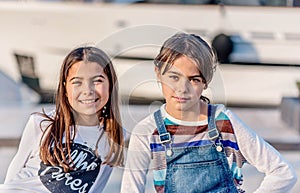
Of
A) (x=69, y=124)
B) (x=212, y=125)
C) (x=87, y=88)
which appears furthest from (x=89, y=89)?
(x=212, y=125)

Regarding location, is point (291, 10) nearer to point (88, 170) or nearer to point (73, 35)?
point (73, 35)

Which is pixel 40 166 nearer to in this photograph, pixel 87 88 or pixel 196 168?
pixel 87 88

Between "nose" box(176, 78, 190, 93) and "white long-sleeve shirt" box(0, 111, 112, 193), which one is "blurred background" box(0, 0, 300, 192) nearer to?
"white long-sleeve shirt" box(0, 111, 112, 193)

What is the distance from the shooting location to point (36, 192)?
5.88ft

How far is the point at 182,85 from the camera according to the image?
65.5 inches

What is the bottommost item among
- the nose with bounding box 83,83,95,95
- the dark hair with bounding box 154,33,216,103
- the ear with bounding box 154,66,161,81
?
the nose with bounding box 83,83,95,95

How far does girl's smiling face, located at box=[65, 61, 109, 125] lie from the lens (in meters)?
1.74

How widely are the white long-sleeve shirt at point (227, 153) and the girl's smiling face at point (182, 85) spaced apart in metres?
0.05

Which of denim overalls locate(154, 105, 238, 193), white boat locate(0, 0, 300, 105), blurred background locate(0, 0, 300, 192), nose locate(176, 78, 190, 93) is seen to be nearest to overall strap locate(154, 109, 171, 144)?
denim overalls locate(154, 105, 238, 193)

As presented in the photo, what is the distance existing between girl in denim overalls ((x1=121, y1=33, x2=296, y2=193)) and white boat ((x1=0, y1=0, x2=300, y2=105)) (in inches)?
188

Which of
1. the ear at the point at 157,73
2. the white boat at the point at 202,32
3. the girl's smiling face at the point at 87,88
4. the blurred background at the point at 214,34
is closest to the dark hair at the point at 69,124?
the girl's smiling face at the point at 87,88

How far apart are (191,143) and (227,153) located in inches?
4.3

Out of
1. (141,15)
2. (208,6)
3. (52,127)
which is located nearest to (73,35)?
(141,15)

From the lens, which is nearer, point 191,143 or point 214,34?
point 191,143
